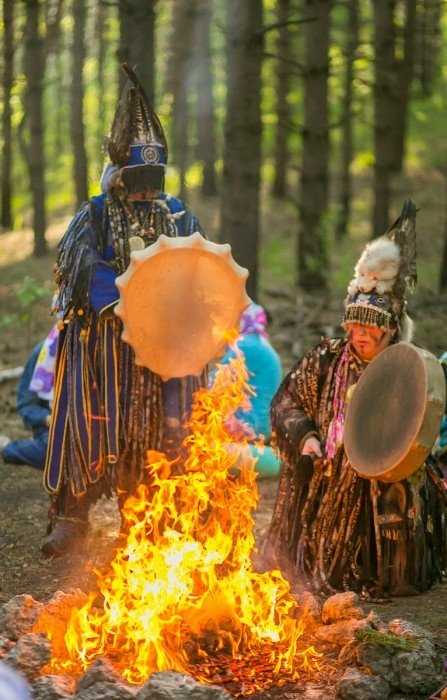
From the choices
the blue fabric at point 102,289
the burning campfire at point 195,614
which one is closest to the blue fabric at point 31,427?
the blue fabric at point 102,289

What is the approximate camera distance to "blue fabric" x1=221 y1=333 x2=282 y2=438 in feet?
27.6

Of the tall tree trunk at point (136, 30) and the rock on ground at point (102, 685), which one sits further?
the tall tree trunk at point (136, 30)

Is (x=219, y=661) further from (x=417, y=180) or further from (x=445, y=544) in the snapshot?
(x=417, y=180)

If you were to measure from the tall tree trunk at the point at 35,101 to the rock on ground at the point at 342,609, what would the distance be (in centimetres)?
1146

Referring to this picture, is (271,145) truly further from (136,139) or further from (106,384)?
(106,384)

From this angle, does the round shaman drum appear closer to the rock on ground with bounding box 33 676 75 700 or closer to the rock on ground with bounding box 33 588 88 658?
the rock on ground with bounding box 33 588 88 658

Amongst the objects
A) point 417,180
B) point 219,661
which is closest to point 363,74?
point 417,180

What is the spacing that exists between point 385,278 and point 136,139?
1.48 metres

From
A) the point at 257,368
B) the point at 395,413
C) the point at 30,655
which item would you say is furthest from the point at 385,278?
the point at 257,368

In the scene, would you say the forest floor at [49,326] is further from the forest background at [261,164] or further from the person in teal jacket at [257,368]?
the person in teal jacket at [257,368]

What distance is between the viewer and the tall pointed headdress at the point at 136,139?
5.96m

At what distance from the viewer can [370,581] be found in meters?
5.90

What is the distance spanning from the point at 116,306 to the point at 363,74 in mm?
22766

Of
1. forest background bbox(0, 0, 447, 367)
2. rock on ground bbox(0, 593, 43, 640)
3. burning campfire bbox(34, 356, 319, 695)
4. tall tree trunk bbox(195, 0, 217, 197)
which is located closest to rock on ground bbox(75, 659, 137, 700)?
burning campfire bbox(34, 356, 319, 695)
